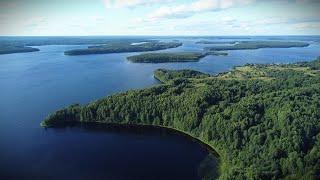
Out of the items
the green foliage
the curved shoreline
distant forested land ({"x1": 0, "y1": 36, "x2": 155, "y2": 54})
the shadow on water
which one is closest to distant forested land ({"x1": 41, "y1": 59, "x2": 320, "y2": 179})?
the curved shoreline

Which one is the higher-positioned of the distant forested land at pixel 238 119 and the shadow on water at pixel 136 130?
the distant forested land at pixel 238 119

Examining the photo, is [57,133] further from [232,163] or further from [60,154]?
[232,163]

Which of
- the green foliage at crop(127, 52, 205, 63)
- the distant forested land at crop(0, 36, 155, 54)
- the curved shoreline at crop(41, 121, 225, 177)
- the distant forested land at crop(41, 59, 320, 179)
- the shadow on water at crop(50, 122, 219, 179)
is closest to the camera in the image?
the distant forested land at crop(41, 59, 320, 179)

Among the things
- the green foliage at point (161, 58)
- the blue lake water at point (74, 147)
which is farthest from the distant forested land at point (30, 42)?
the blue lake water at point (74, 147)

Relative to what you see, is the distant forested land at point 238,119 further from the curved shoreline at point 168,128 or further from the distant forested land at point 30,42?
the distant forested land at point 30,42

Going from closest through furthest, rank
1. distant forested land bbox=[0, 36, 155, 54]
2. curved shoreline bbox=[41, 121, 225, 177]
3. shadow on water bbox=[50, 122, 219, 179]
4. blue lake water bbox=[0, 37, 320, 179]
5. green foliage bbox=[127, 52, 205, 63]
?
blue lake water bbox=[0, 37, 320, 179] → curved shoreline bbox=[41, 121, 225, 177] → shadow on water bbox=[50, 122, 219, 179] → green foliage bbox=[127, 52, 205, 63] → distant forested land bbox=[0, 36, 155, 54]

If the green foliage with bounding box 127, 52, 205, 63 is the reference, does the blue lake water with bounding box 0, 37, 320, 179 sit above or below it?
below

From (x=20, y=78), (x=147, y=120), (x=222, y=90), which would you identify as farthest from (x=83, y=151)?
(x=20, y=78)

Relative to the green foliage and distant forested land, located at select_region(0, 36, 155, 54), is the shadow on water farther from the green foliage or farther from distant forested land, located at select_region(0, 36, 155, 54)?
distant forested land, located at select_region(0, 36, 155, 54)

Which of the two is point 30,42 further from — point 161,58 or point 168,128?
point 168,128
